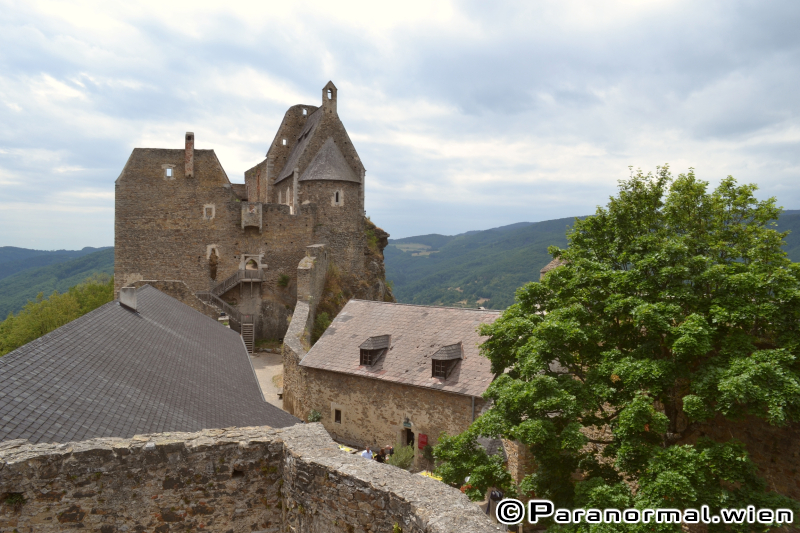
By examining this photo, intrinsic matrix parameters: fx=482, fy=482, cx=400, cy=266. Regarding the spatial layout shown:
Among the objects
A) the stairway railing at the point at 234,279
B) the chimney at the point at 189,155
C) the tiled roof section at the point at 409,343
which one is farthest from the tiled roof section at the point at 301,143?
the tiled roof section at the point at 409,343

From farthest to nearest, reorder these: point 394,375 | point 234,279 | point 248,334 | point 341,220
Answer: point 341,220 < point 234,279 < point 248,334 < point 394,375

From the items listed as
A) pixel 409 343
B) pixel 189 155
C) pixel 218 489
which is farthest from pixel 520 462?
pixel 189 155

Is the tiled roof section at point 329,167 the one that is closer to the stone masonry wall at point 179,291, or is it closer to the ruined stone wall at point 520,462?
the stone masonry wall at point 179,291

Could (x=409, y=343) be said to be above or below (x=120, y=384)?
below

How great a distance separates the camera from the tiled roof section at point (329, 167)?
1362 inches

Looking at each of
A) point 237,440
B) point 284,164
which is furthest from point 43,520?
point 284,164

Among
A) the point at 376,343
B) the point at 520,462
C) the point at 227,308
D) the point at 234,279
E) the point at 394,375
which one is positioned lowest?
the point at 520,462

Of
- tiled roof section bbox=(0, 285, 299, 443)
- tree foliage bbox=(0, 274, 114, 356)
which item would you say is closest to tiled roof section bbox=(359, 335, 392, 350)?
tiled roof section bbox=(0, 285, 299, 443)

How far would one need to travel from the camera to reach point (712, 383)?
8.21 metres

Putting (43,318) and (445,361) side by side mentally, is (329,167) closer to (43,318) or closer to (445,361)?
(445,361)

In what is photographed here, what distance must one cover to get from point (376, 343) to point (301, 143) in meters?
23.6

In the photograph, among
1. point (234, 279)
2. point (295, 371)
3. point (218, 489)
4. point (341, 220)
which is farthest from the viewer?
point (341, 220)

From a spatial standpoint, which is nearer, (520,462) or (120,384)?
(120,384)

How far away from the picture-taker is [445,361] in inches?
651
